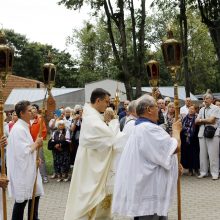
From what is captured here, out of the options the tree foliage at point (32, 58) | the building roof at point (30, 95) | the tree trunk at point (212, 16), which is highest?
the tree foliage at point (32, 58)

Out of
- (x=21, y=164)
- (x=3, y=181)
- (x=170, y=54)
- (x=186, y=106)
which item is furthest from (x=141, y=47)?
(x=3, y=181)

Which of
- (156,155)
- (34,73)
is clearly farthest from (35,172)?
(34,73)

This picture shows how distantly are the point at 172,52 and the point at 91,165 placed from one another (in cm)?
204

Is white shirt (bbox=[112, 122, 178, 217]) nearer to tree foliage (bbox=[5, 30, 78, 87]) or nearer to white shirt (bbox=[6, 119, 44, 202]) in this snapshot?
white shirt (bbox=[6, 119, 44, 202])

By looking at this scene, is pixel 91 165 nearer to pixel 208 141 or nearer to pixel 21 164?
pixel 21 164

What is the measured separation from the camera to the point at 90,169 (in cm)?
754

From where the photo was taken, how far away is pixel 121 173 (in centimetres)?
604

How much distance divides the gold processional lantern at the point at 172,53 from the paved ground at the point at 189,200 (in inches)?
108

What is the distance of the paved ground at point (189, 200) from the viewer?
9.20m

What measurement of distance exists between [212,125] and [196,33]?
1421 inches

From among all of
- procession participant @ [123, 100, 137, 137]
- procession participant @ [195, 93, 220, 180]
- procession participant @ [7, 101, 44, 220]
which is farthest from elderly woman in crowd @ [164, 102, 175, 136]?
procession participant @ [7, 101, 44, 220]

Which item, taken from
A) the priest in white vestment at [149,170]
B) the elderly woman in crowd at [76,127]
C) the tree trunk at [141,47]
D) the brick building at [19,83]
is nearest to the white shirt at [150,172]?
the priest in white vestment at [149,170]

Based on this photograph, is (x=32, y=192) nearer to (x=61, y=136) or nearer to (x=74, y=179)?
(x=74, y=179)

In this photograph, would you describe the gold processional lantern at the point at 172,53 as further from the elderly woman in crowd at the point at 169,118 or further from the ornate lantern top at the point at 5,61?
the elderly woman in crowd at the point at 169,118
